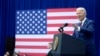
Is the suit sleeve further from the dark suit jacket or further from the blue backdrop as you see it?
the blue backdrop

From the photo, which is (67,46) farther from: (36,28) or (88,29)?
(36,28)

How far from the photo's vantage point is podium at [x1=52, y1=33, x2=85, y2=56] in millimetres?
3520

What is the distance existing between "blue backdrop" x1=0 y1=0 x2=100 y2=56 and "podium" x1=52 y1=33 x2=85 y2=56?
3.61m


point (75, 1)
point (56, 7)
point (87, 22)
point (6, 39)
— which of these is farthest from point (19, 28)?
point (87, 22)

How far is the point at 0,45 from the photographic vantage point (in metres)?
8.34

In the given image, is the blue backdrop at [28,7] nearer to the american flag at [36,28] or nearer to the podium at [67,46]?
the american flag at [36,28]

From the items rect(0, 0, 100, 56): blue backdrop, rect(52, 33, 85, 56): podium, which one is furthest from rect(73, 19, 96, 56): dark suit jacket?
rect(0, 0, 100, 56): blue backdrop

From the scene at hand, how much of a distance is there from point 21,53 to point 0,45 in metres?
0.83

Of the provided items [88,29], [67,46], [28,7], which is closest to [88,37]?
[88,29]

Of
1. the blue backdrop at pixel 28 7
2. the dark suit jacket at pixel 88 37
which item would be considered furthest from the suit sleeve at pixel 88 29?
the blue backdrop at pixel 28 7

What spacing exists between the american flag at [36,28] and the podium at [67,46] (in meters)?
3.74

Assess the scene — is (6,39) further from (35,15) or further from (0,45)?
(35,15)

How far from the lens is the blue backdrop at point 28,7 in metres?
7.21

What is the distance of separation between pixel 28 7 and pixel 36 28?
0.63 metres
